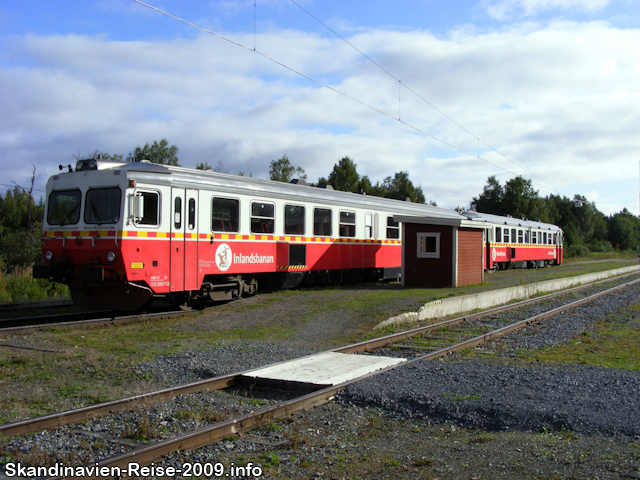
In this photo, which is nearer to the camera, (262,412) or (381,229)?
(262,412)

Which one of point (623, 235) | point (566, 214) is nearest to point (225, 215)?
point (566, 214)

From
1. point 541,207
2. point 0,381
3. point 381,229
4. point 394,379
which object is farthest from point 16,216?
point 541,207

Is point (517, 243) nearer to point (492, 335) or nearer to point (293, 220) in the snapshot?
point (293, 220)

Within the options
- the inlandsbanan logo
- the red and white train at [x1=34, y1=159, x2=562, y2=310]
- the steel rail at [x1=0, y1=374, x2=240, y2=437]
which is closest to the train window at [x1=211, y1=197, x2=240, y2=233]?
the red and white train at [x1=34, y1=159, x2=562, y2=310]

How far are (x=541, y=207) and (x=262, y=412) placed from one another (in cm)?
7724

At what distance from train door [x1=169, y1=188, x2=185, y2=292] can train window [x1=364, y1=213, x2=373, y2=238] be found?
8.86m

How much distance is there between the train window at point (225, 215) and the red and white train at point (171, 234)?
3 cm

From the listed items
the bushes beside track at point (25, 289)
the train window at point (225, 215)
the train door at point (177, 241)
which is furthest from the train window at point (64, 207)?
the bushes beside track at point (25, 289)

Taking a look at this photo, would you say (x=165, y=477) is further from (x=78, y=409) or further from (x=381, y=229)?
(x=381, y=229)

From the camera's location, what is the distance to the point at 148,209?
11.9 meters

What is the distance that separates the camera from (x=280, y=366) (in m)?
7.61

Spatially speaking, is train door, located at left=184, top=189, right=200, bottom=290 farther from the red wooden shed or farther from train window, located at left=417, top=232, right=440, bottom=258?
train window, located at left=417, top=232, right=440, bottom=258

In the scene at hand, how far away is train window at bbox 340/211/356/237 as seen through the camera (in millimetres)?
18781

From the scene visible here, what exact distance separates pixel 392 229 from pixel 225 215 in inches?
371
